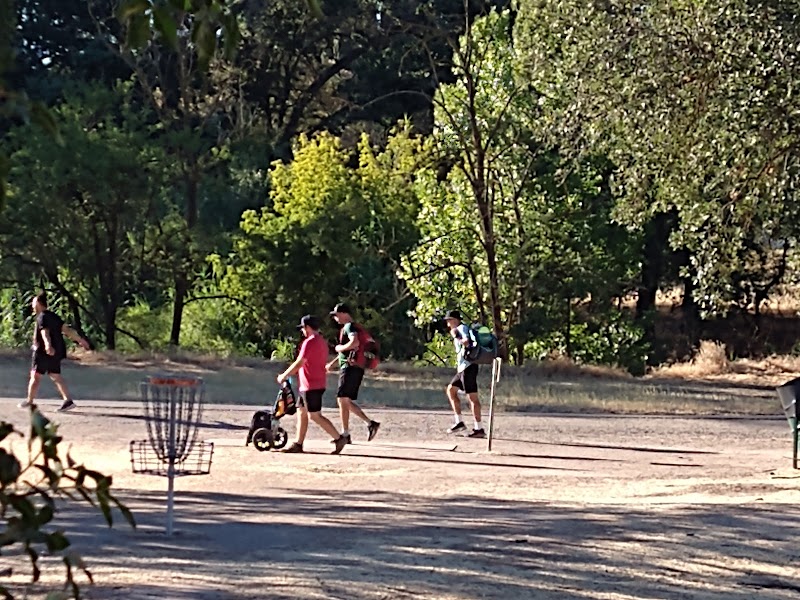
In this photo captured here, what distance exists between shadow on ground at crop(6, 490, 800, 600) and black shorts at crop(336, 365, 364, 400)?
15.2ft

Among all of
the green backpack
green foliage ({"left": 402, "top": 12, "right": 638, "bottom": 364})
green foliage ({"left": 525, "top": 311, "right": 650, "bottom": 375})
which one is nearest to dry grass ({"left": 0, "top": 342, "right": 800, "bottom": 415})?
green foliage ({"left": 525, "top": 311, "right": 650, "bottom": 375})

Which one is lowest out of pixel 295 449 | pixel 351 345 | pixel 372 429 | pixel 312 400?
pixel 295 449

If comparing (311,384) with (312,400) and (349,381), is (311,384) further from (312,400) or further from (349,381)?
(349,381)

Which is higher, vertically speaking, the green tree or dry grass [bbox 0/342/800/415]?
the green tree

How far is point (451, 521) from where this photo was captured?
10.9 metres

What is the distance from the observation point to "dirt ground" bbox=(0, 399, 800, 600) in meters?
8.25

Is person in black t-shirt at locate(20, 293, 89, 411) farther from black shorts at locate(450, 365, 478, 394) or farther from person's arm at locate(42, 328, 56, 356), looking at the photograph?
black shorts at locate(450, 365, 478, 394)

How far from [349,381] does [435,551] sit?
756 centimetres

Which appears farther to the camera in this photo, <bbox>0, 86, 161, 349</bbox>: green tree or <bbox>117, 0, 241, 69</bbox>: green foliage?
<bbox>0, 86, 161, 349</bbox>: green tree

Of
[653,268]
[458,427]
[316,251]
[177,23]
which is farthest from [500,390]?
[177,23]

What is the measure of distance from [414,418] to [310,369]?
463cm

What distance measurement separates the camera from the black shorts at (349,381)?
16.8m

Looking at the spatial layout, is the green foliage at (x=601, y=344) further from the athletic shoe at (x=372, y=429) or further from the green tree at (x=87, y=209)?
the athletic shoe at (x=372, y=429)

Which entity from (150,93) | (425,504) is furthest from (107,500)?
(150,93)
